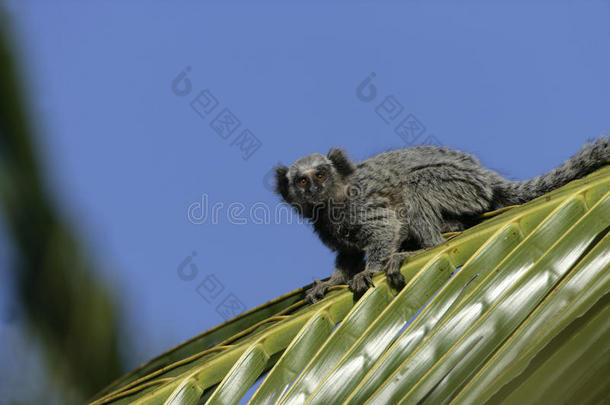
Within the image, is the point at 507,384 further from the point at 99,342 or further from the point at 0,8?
the point at 0,8

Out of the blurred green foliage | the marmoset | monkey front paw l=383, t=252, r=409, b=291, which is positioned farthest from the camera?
the marmoset

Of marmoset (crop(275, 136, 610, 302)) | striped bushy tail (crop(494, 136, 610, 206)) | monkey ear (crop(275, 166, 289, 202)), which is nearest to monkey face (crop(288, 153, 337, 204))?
marmoset (crop(275, 136, 610, 302))

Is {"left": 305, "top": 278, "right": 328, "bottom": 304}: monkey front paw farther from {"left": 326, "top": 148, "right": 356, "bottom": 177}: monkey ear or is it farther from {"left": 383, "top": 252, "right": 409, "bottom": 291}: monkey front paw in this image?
{"left": 326, "top": 148, "right": 356, "bottom": 177}: monkey ear

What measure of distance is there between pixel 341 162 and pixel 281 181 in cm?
101

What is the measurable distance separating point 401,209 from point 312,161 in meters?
1.71

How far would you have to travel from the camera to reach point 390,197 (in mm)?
7988

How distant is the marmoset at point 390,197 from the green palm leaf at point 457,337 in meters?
2.34

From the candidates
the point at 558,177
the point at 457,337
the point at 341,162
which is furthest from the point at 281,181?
the point at 457,337

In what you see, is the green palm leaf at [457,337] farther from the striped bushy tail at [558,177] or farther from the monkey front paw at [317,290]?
the monkey front paw at [317,290]

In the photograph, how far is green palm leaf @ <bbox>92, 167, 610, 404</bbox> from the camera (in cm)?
243

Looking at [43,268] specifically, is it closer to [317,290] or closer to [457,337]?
[317,290]

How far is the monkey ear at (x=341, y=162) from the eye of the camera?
8.77m

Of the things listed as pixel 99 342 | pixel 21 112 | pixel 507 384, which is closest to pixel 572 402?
pixel 507 384

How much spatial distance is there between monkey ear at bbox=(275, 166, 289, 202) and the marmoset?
57 millimetres
